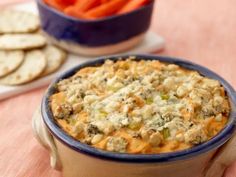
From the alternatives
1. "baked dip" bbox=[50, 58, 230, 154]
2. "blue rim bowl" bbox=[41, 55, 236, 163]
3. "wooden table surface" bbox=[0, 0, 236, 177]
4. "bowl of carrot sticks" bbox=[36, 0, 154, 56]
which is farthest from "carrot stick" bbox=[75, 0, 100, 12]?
"blue rim bowl" bbox=[41, 55, 236, 163]

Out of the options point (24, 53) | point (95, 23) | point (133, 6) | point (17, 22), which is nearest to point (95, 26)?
point (95, 23)

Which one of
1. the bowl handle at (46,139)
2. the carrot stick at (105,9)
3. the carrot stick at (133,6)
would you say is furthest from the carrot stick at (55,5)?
the bowl handle at (46,139)

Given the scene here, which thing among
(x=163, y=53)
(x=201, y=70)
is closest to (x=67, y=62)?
(x=163, y=53)

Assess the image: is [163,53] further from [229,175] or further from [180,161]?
[180,161]

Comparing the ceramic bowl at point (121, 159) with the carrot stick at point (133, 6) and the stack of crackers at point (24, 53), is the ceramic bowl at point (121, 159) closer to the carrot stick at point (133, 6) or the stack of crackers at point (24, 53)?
the stack of crackers at point (24, 53)

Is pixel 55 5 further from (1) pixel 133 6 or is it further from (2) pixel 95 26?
(1) pixel 133 6

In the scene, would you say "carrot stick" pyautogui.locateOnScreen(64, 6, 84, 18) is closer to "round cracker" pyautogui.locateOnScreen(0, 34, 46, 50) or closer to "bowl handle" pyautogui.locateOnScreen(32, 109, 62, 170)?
"round cracker" pyautogui.locateOnScreen(0, 34, 46, 50)
